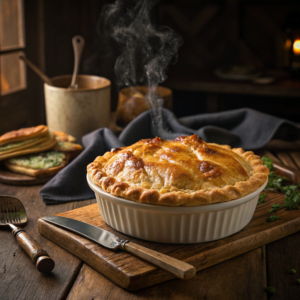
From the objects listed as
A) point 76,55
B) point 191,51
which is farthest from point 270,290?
point 191,51

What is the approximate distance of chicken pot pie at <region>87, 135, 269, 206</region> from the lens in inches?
60.9

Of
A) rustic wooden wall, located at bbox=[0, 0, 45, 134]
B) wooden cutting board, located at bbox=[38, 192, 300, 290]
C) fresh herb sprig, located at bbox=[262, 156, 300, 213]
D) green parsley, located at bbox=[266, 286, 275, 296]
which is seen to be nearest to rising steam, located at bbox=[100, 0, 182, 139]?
fresh herb sprig, located at bbox=[262, 156, 300, 213]

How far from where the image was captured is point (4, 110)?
359cm

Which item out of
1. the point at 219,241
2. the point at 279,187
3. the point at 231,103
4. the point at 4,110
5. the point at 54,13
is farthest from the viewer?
the point at 231,103

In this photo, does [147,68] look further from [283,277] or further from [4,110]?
[283,277]

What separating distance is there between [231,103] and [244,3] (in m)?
1.60

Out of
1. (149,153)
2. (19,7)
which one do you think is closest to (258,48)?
(19,7)

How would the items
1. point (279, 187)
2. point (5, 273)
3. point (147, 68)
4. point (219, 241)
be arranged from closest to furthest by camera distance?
point (5, 273) < point (219, 241) < point (279, 187) < point (147, 68)

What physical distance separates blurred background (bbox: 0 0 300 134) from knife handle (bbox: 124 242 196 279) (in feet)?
8.46

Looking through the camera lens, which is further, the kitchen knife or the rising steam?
the rising steam

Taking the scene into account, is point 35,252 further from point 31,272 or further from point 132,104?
point 132,104

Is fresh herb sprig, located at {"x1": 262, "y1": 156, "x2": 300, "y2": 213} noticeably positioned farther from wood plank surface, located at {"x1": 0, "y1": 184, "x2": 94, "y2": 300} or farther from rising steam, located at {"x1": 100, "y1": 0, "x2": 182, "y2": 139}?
wood plank surface, located at {"x1": 0, "y1": 184, "x2": 94, "y2": 300}

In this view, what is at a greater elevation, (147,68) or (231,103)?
(147,68)

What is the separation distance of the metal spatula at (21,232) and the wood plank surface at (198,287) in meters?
0.15
